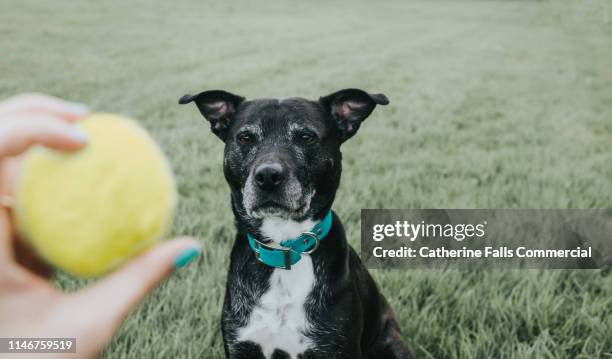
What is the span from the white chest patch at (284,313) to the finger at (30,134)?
1684 mm

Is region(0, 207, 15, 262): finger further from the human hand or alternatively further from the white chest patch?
the white chest patch

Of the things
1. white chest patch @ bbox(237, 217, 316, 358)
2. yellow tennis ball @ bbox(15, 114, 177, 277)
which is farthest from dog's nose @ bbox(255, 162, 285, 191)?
yellow tennis ball @ bbox(15, 114, 177, 277)

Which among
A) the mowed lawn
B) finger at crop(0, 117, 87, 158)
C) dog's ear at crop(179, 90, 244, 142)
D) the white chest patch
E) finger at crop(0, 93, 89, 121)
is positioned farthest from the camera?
the mowed lawn

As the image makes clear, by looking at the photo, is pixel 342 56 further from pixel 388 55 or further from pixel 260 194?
pixel 260 194

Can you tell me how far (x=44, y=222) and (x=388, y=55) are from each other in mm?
13932

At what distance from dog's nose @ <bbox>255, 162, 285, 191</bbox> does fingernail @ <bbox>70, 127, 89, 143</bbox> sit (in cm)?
136

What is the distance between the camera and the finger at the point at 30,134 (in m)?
1.05

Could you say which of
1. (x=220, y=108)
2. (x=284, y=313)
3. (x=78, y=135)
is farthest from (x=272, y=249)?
(x=78, y=135)

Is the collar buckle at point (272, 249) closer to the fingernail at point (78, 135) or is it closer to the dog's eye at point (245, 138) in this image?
the dog's eye at point (245, 138)

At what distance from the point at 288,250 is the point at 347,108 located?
38.0 inches

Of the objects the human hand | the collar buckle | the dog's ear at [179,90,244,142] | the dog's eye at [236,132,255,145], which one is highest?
the dog's ear at [179,90,244,142]

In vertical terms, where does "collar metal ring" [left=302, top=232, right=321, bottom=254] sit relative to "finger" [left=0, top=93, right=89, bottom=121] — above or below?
below

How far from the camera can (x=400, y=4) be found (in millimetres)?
30688

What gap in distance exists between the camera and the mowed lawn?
122 inches
